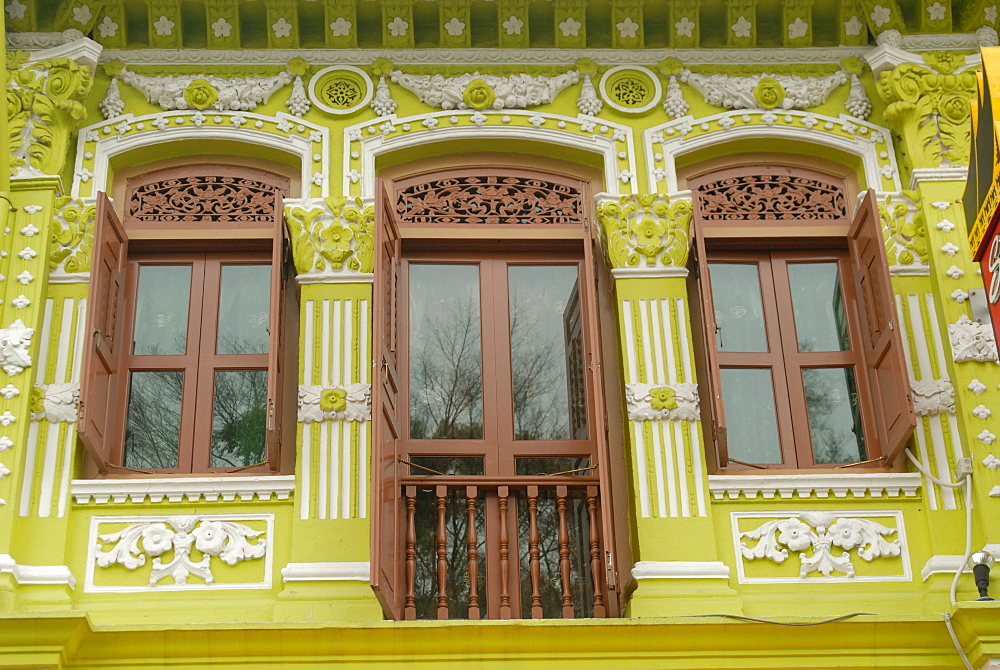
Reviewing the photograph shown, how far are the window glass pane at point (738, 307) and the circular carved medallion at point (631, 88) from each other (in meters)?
1.08

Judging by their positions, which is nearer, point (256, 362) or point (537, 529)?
point (537, 529)

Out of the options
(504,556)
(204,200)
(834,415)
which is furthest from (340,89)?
(834,415)

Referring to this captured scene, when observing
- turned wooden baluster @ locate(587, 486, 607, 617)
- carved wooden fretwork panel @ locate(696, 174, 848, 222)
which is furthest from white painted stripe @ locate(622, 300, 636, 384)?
carved wooden fretwork panel @ locate(696, 174, 848, 222)

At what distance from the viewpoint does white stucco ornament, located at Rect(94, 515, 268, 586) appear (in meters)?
7.07

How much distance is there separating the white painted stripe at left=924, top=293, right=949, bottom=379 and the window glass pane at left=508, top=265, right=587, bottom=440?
1.85 metres

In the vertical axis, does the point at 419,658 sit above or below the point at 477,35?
below

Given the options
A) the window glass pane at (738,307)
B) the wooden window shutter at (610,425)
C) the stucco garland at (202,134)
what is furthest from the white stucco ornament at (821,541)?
the stucco garland at (202,134)

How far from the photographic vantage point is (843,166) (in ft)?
27.9

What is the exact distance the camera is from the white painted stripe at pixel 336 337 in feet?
24.8

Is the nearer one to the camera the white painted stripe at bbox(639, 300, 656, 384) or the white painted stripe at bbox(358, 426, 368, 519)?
the white painted stripe at bbox(358, 426, 368, 519)

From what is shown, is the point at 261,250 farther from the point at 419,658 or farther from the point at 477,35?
the point at 419,658

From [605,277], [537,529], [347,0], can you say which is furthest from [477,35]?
[537,529]

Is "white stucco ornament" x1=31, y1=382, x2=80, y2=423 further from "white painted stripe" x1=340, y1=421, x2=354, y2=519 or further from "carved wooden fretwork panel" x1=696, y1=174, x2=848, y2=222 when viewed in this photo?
"carved wooden fretwork panel" x1=696, y1=174, x2=848, y2=222

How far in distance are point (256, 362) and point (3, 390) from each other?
50.6 inches
